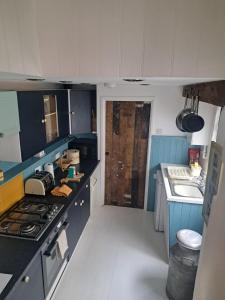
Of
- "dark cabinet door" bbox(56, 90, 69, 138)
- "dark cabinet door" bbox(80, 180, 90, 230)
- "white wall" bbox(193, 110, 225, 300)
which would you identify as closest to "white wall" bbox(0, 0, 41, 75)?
"white wall" bbox(193, 110, 225, 300)

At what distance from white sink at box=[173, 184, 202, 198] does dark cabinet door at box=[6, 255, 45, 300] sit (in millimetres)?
1732

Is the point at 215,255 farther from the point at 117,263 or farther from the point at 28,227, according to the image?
the point at 117,263

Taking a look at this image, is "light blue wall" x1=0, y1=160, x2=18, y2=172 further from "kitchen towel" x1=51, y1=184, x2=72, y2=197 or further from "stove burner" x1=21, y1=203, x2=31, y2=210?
"kitchen towel" x1=51, y1=184, x2=72, y2=197

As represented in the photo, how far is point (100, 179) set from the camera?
12.6 ft

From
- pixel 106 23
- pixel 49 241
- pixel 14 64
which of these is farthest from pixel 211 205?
pixel 49 241

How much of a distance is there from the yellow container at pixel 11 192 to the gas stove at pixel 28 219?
0.06 meters

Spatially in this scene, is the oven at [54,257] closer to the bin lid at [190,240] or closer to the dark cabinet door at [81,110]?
the bin lid at [190,240]

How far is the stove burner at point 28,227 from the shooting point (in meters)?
1.85

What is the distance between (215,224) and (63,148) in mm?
2763

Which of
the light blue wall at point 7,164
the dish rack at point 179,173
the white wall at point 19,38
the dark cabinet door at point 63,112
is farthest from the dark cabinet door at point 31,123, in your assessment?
the dish rack at point 179,173

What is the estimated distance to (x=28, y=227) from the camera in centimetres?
189

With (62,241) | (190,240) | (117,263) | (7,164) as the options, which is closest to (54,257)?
(62,241)

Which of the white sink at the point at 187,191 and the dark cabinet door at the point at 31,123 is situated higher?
the dark cabinet door at the point at 31,123

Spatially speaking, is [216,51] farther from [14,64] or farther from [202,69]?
[14,64]
